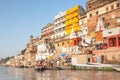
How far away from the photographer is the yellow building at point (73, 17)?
78.7 meters

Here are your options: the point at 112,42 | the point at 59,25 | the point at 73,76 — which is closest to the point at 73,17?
the point at 59,25

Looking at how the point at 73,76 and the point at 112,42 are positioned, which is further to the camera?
the point at 112,42

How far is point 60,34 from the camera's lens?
88875mm

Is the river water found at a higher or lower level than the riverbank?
lower

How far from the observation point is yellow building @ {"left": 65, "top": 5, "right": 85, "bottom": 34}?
258ft

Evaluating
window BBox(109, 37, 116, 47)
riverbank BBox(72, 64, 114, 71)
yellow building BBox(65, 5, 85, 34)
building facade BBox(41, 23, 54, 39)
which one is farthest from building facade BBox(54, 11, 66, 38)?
window BBox(109, 37, 116, 47)

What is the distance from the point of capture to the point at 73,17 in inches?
3199

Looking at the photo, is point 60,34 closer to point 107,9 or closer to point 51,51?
point 51,51

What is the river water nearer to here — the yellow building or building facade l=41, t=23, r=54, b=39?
the yellow building

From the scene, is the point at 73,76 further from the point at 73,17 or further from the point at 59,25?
the point at 59,25

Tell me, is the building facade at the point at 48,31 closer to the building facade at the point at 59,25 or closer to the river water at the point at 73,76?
the building facade at the point at 59,25

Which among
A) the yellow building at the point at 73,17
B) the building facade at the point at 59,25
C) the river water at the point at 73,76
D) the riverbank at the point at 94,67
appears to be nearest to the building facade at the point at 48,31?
the building facade at the point at 59,25

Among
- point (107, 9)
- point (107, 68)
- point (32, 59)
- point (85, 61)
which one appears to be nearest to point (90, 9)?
point (107, 9)

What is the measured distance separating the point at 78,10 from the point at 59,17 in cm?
1271
